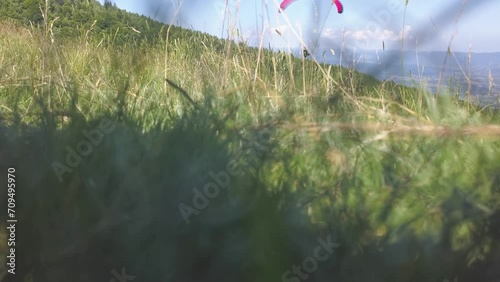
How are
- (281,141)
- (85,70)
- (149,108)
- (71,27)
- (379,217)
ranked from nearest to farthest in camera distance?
(379,217) < (281,141) < (149,108) < (85,70) < (71,27)

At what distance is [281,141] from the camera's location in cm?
146

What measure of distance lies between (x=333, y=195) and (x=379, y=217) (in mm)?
110

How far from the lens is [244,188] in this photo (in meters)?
1.22

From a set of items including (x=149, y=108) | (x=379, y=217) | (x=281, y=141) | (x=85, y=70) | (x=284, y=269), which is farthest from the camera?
(x=85, y=70)

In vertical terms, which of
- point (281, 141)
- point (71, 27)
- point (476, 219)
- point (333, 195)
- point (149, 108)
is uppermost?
point (71, 27)

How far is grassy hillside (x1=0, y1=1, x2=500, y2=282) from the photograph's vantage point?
3.76 feet

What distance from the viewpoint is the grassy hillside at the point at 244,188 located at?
45.1 inches

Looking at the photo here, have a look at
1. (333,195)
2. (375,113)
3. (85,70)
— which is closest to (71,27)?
(85,70)

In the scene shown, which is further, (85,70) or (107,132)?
(85,70)

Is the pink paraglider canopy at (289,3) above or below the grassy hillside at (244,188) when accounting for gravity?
above

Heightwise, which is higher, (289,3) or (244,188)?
(289,3)

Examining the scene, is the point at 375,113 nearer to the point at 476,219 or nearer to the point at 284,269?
the point at 476,219

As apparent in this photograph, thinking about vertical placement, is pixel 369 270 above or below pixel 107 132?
below

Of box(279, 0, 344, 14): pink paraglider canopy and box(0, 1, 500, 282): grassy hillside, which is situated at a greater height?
box(279, 0, 344, 14): pink paraglider canopy
